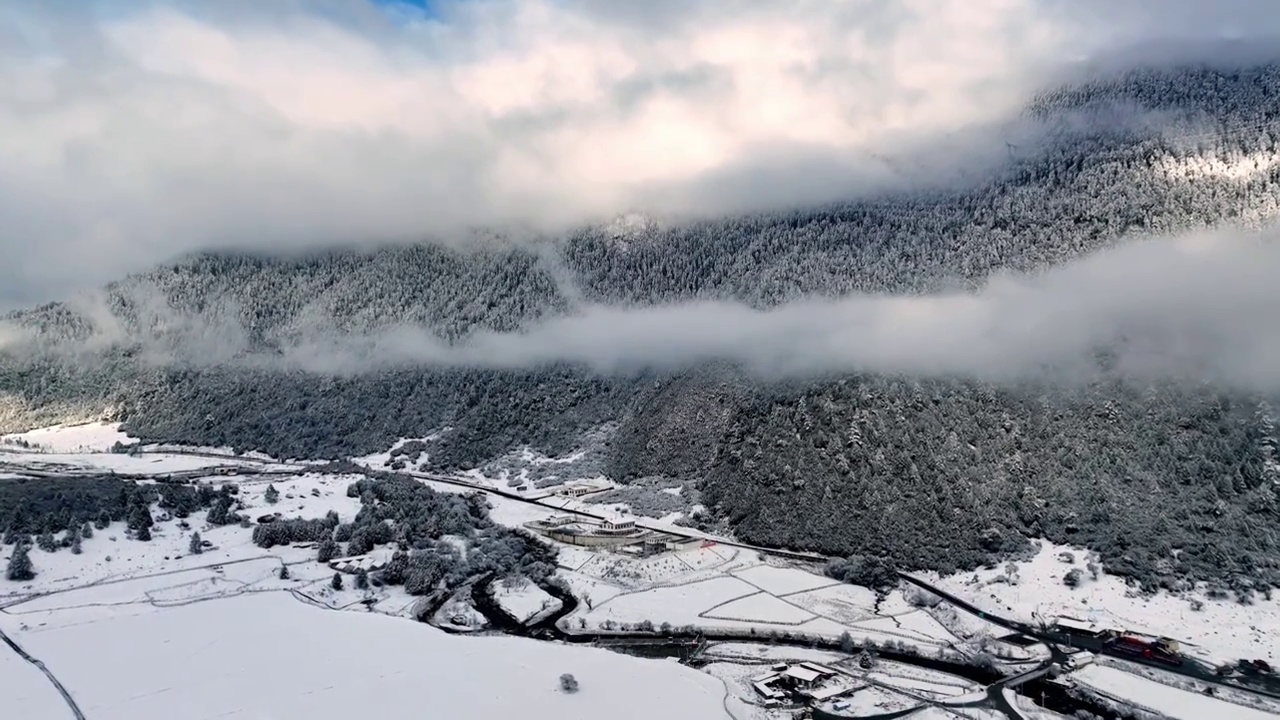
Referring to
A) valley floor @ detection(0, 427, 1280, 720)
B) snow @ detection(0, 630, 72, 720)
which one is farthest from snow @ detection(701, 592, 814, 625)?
snow @ detection(0, 630, 72, 720)

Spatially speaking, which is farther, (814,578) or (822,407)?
(822,407)

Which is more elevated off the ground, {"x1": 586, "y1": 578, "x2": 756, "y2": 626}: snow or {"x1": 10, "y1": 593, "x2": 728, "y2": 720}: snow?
{"x1": 586, "y1": 578, "x2": 756, "y2": 626}: snow

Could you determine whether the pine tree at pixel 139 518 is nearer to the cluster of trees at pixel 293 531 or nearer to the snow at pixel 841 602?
the cluster of trees at pixel 293 531

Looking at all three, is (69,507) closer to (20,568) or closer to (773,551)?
(20,568)

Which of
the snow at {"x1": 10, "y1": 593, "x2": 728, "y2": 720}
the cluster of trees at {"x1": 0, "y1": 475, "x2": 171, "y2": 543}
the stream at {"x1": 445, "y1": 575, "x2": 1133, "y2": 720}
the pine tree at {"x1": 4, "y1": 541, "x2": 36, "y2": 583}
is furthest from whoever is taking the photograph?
the cluster of trees at {"x1": 0, "y1": 475, "x2": 171, "y2": 543}

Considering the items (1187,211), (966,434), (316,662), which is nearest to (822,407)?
(966,434)

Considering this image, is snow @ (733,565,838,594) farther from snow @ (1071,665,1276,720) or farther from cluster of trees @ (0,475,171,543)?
cluster of trees @ (0,475,171,543)

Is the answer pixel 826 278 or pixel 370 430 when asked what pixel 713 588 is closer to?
pixel 826 278

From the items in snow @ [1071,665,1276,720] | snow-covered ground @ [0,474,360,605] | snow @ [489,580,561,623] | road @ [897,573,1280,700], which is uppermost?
road @ [897,573,1280,700]
